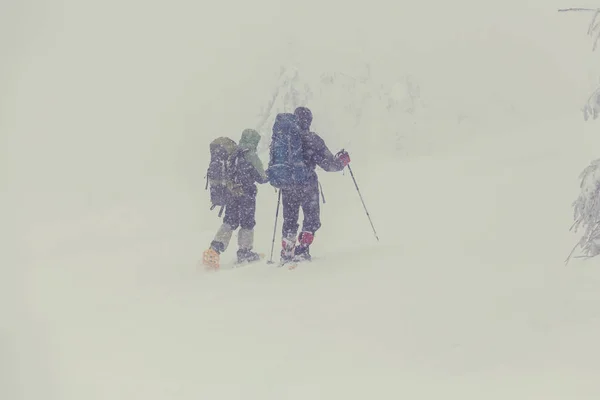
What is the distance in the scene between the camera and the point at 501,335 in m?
4.82

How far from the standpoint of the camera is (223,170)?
8.97 meters

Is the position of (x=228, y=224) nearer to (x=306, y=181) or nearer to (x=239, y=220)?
(x=239, y=220)

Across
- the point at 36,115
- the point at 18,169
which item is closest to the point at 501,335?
the point at 18,169

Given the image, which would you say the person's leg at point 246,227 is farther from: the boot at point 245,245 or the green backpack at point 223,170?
the green backpack at point 223,170

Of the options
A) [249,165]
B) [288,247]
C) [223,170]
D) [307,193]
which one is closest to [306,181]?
[307,193]

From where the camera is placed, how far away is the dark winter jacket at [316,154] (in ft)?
26.9

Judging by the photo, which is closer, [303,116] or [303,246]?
[303,116]

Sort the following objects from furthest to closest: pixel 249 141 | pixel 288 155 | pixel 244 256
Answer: pixel 244 256 < pixel 249 141 < pixel 288 155

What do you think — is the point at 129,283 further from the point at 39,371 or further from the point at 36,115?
the point at 36,115

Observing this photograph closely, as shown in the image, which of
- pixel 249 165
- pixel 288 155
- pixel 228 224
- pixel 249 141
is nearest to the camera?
pixel 288 155

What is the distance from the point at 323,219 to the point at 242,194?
577 cm

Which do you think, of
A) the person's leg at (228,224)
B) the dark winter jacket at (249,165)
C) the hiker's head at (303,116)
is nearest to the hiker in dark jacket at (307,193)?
the hiker's head at (303,116)

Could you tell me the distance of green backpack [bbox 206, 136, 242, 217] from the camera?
29.2 ft

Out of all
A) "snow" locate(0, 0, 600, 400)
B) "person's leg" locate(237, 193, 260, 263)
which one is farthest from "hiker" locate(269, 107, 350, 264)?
"person's leg" locate(237, 193, 260, 263)
